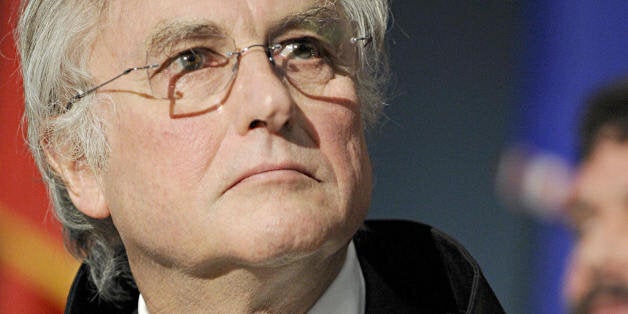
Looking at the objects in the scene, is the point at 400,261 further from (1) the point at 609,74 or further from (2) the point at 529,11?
(2) the point at 529,11

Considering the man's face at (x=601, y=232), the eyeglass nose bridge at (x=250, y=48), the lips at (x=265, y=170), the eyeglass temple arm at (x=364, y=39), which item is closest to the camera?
the lips at (x=265, y=170)

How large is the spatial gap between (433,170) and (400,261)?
948 millimetres

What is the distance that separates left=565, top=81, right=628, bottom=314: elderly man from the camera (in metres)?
2.55

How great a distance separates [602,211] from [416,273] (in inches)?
22.9

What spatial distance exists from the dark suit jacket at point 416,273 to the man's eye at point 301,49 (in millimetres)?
611

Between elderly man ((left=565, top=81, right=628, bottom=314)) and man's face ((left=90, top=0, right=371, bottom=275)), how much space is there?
0.78 m

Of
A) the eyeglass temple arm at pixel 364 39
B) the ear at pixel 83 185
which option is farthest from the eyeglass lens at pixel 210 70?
the ear at pixel 83 185

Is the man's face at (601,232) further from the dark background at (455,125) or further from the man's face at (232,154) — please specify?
the man's face at (232,154)

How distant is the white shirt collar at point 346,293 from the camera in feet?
7.42

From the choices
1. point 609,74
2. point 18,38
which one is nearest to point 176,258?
point 18,38

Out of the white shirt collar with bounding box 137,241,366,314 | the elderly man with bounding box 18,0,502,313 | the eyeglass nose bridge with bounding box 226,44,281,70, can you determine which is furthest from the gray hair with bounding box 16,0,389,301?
the white shirt collar with bounding box 137,241,366,314

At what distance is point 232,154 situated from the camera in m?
2.02

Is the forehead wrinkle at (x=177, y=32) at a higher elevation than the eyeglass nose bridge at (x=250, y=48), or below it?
higher

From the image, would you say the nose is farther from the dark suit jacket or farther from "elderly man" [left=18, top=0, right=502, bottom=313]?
the dark suit jacket
